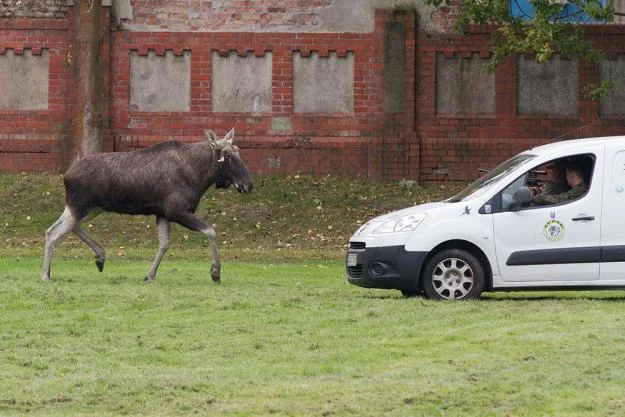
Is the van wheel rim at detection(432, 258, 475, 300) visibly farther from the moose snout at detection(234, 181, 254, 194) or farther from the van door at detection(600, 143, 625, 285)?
the moose snout at detection(234, 181, 254, 194)

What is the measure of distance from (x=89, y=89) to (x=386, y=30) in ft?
19.0

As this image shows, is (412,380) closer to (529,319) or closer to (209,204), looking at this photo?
(529,319)

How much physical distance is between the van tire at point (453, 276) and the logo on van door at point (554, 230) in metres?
0.75

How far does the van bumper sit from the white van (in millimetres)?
10

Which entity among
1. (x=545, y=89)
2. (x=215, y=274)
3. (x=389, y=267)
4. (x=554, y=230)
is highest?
(x=545, y=89)

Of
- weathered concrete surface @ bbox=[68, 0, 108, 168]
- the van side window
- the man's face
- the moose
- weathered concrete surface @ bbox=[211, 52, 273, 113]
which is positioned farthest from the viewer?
weathered concrete surface @ bbox=[211, 52, 273, 113]

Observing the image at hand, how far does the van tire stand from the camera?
57.7 feet

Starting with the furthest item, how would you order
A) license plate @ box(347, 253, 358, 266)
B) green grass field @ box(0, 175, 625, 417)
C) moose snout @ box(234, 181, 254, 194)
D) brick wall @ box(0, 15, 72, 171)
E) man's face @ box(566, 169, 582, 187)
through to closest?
brick wall @ box(0, 15, 72, 171), moose snout @ box(234, 181, 254, 194), license plate @ box(347, 253, 358, 266), man's face @ box(566, 169, 582, 187), green grass field @ box(0, 175, 625, 417)

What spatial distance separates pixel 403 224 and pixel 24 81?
57.8ft

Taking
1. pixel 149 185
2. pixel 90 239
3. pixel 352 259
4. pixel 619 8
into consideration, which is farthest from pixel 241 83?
pixel 352 259

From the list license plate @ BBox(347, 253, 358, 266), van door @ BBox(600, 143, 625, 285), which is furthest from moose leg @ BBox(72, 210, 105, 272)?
van door @ BBox(600, 143, 625, 285)

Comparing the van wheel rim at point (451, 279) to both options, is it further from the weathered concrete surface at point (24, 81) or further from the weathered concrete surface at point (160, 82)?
the weathered concrete surface at point (24, 81)

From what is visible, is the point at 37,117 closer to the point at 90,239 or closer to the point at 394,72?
the point at 394,72

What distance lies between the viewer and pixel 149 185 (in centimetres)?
2089
